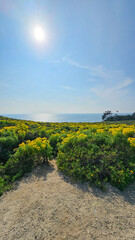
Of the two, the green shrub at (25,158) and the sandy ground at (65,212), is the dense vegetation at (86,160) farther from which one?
the sandy ground at (65,212)

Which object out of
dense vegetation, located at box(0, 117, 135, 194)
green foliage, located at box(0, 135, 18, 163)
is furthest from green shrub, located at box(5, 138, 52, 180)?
green foliage, located at box(0, 135, 18, 163)

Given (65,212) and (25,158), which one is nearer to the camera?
(65,212)

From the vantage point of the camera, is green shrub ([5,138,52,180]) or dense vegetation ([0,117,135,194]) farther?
green shrub ([5,138,52,180])

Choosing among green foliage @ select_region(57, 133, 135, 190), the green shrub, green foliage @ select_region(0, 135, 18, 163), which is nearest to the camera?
green foliage @ select_region(57, 133, 135, 190)

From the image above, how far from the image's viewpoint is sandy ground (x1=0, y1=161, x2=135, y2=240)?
229 cm

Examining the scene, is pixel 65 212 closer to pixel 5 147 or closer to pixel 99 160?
pixel 99 160

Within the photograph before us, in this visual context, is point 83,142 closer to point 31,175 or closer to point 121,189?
point 121,189

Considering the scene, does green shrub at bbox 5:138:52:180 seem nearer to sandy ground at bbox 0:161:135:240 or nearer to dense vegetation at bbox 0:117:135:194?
dense vegetation at bbox 0:117:135:194

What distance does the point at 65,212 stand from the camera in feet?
8.93

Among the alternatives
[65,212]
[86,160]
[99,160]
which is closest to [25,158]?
[86,160]

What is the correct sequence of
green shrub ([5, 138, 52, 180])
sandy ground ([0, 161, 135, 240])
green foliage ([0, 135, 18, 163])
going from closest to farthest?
sandy ground ([0, 161, 135, 240]) < green shrub ([5, 138, 52, 180]) < green foliage ([0, 135, 18, 163])

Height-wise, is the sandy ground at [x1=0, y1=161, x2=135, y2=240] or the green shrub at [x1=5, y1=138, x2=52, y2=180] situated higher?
the green shrub at [x1=5, y1=138, x2=52, y2=180]

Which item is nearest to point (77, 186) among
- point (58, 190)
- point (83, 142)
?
point (58, 190)

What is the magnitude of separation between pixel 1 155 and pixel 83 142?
14.0ft
